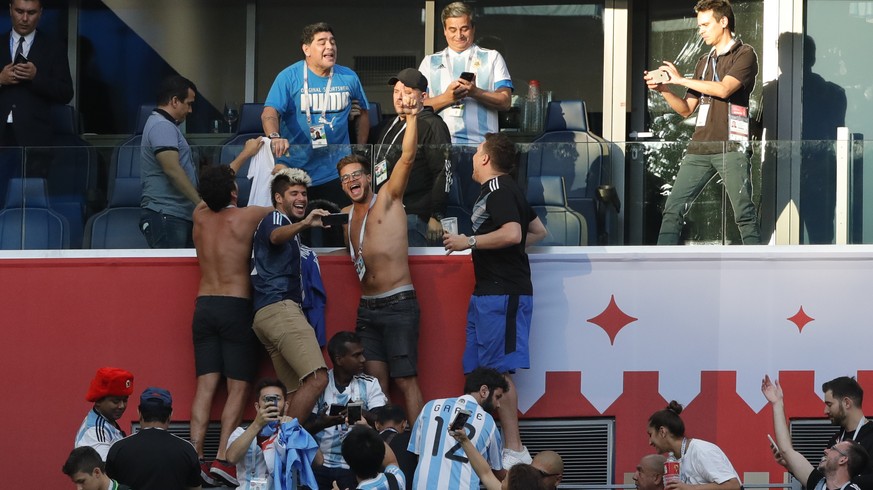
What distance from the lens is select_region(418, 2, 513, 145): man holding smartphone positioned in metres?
10.5

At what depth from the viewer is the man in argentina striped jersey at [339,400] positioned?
8.77 metres

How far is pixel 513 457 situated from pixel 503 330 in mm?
796

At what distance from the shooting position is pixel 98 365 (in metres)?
9.94

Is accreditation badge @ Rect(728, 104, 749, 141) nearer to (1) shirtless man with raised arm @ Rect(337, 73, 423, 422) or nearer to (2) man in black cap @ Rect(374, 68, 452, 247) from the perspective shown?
(2) man in black cap @ Rect(374, 68, 452, 247)

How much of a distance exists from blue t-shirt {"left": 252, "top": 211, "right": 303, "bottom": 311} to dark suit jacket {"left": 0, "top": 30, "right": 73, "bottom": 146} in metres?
2.68

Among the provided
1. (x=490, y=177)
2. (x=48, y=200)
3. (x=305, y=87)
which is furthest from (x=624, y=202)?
(x=48, y=200)

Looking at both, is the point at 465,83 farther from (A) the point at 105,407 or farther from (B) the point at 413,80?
(A) the point at 105,407

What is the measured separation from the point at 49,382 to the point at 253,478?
2.09 m

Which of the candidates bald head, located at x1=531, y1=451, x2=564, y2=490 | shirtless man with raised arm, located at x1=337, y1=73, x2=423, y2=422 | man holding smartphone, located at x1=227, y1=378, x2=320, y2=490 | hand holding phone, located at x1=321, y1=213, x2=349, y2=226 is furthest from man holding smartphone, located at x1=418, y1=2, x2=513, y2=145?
man holding smartphone, located at x1=227, y1=378, x2=320, y2=490

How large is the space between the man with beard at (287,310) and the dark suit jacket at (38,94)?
2.61 m

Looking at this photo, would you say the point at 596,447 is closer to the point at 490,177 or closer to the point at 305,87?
the point at 490,177

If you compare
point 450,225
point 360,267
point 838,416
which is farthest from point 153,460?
point 838,416

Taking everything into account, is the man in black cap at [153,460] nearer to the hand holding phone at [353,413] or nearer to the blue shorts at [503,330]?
the hand holding phone at [353,413]

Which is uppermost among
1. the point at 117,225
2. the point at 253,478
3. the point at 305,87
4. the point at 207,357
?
the point at 305,87
